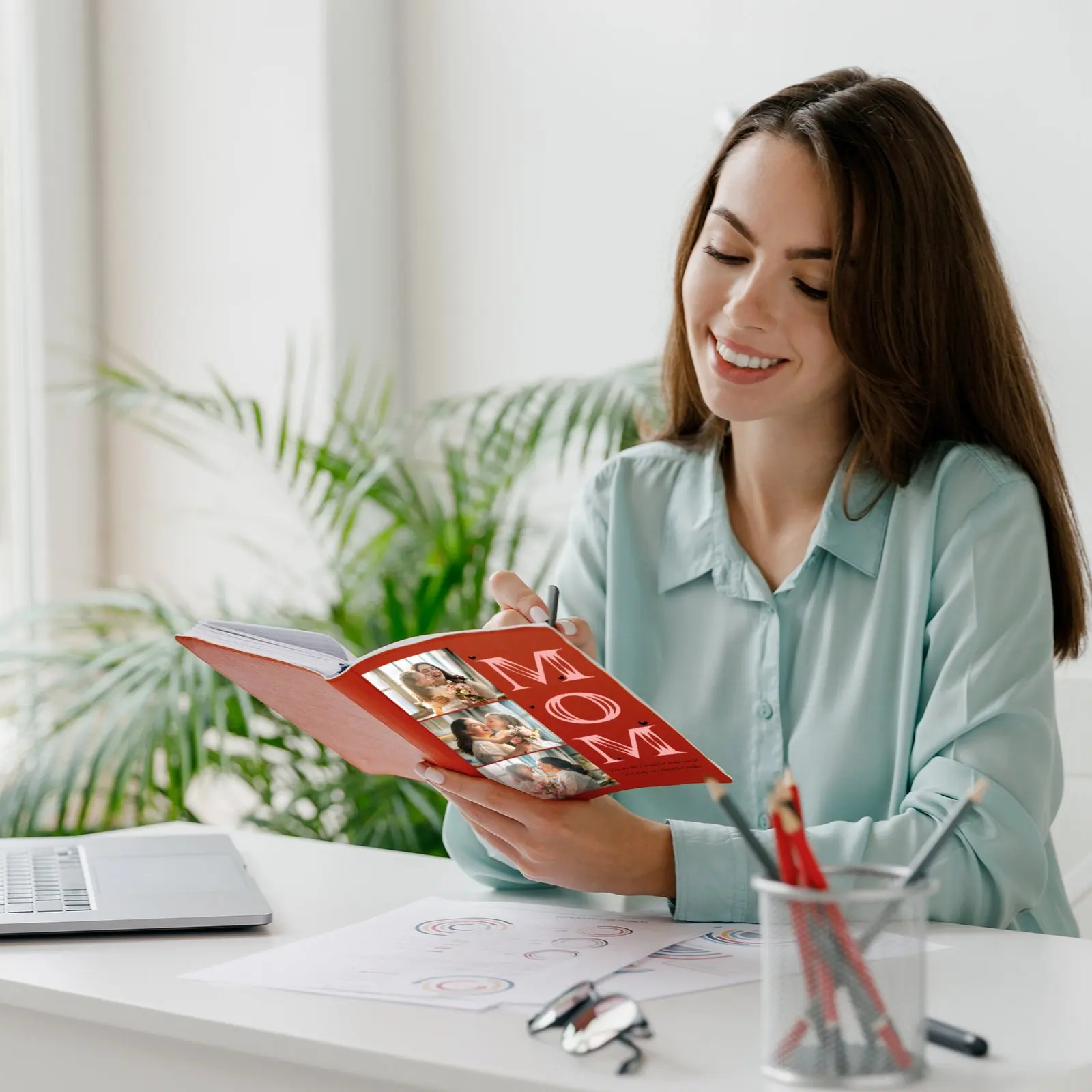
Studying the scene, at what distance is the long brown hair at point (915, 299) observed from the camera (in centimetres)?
137

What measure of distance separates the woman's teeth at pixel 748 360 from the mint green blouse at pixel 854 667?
0.50 feet

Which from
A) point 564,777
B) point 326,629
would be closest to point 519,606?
point 564,777

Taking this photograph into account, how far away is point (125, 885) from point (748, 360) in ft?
2.42

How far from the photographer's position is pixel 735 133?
1479 millimetres

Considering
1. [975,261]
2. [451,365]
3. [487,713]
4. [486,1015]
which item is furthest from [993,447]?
[451,365]

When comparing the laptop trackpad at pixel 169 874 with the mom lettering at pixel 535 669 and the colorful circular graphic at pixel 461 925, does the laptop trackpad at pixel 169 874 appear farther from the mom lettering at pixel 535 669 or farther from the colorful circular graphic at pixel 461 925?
the mom lettering at pixel 535 669

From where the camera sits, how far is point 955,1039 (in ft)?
2.71

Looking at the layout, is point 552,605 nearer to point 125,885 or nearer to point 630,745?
point 630,745

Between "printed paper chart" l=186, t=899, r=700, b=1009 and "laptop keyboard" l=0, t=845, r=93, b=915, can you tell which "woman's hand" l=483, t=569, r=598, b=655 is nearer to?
"printed paper chart" l=186, t=899, r=700, b=1009

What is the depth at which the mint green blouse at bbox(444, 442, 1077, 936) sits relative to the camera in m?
1.22

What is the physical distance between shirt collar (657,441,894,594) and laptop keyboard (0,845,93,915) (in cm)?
64

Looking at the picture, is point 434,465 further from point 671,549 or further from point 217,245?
point 671,549

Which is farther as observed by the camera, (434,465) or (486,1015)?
(434,465)

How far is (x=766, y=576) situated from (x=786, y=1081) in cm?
77
